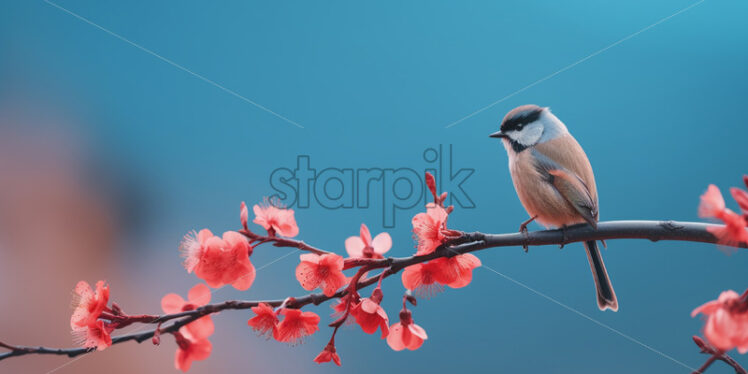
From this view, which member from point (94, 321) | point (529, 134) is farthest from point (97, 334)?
point (529, 134)

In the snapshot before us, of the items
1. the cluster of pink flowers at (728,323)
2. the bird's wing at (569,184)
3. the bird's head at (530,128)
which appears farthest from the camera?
the bird's head at (530,128)

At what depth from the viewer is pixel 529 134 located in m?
0.79

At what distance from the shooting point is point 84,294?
0.49 meters

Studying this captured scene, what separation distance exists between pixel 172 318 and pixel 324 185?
0.60 metres

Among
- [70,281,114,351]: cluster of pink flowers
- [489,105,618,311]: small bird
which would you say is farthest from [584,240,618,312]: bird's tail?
[70,281,114,351]: cluster of pink flowers

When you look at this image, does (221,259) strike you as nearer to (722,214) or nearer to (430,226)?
(430,226)

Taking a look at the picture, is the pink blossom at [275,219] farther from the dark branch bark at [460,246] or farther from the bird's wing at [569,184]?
the bird's wing at [569,184]

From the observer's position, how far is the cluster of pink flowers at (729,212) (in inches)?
13.2

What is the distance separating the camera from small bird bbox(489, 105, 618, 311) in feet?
2.28

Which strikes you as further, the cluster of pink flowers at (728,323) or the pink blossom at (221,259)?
the pink blossom at (221,259)

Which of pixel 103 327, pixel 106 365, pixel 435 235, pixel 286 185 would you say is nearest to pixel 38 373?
pixel 106 365

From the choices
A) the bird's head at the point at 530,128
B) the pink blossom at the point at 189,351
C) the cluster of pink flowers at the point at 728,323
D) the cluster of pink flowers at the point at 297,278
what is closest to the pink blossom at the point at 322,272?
the cluster of pink flowers at the point at 297,278

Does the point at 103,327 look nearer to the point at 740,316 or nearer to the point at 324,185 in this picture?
the point at 740,316

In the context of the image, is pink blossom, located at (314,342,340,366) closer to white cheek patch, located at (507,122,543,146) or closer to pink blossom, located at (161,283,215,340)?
pink blossom, located at (161,283,215,340)
